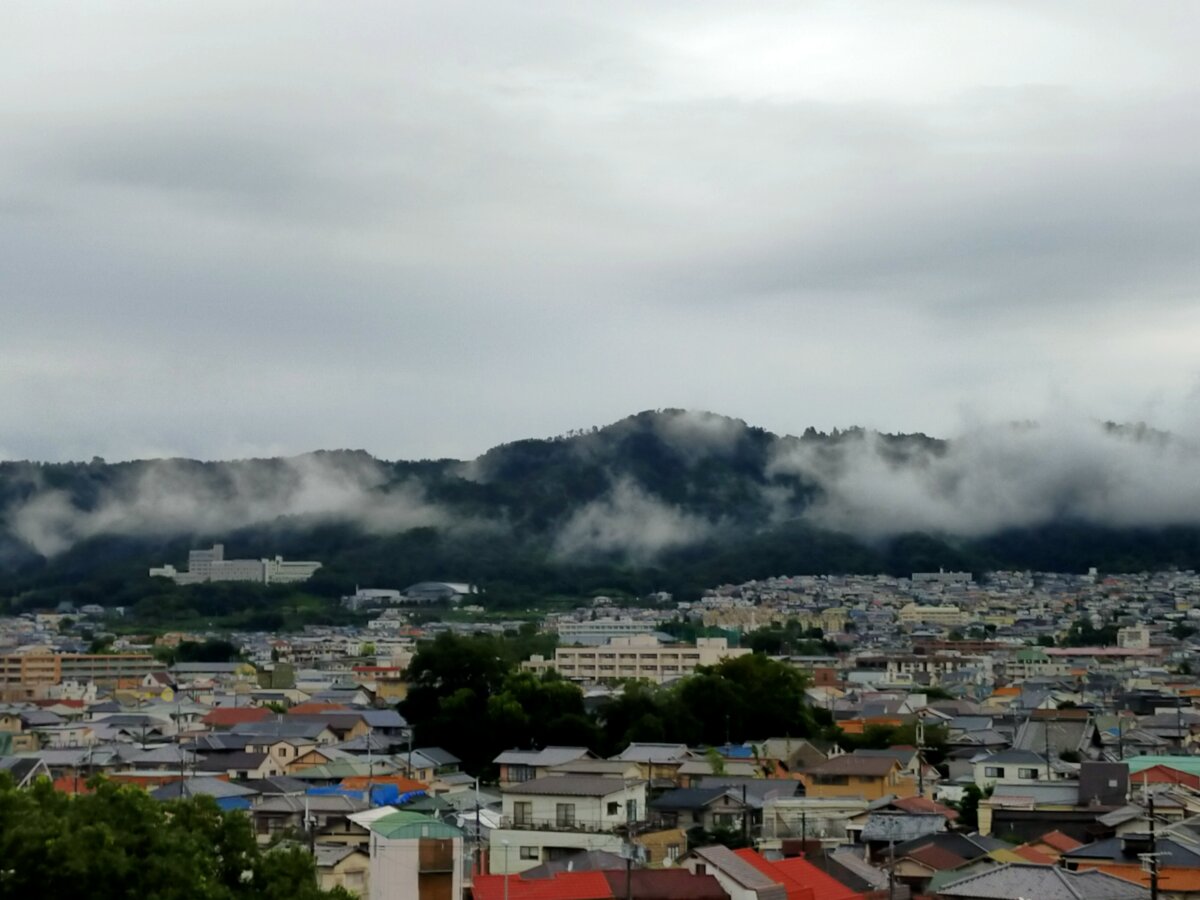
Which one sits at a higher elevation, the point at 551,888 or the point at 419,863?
the point at 419,863

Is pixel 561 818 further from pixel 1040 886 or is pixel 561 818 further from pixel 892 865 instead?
pixel 1040 886

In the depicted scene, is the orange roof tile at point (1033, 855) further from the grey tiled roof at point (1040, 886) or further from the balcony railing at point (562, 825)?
the balcony railing at point (562, 825)

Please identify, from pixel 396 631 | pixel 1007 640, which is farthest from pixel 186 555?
pixel 1007 640

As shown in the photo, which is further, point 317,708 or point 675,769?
point 317,708

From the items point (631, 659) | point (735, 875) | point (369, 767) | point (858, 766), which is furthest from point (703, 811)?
point (631, 659)

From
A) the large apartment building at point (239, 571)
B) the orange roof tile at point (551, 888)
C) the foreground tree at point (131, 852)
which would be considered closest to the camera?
the foreground tree at point (131, 852)

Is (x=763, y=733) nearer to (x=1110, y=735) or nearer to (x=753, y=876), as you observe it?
(x=1110, y=735)

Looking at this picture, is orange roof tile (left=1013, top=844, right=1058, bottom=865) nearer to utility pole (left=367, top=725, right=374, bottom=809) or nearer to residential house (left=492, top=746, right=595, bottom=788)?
utility pole (left=367, top=725, right=374, bottom=809)

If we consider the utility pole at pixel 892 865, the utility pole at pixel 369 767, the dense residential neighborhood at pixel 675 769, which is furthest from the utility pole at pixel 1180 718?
the utility pole at pixel 369 767
